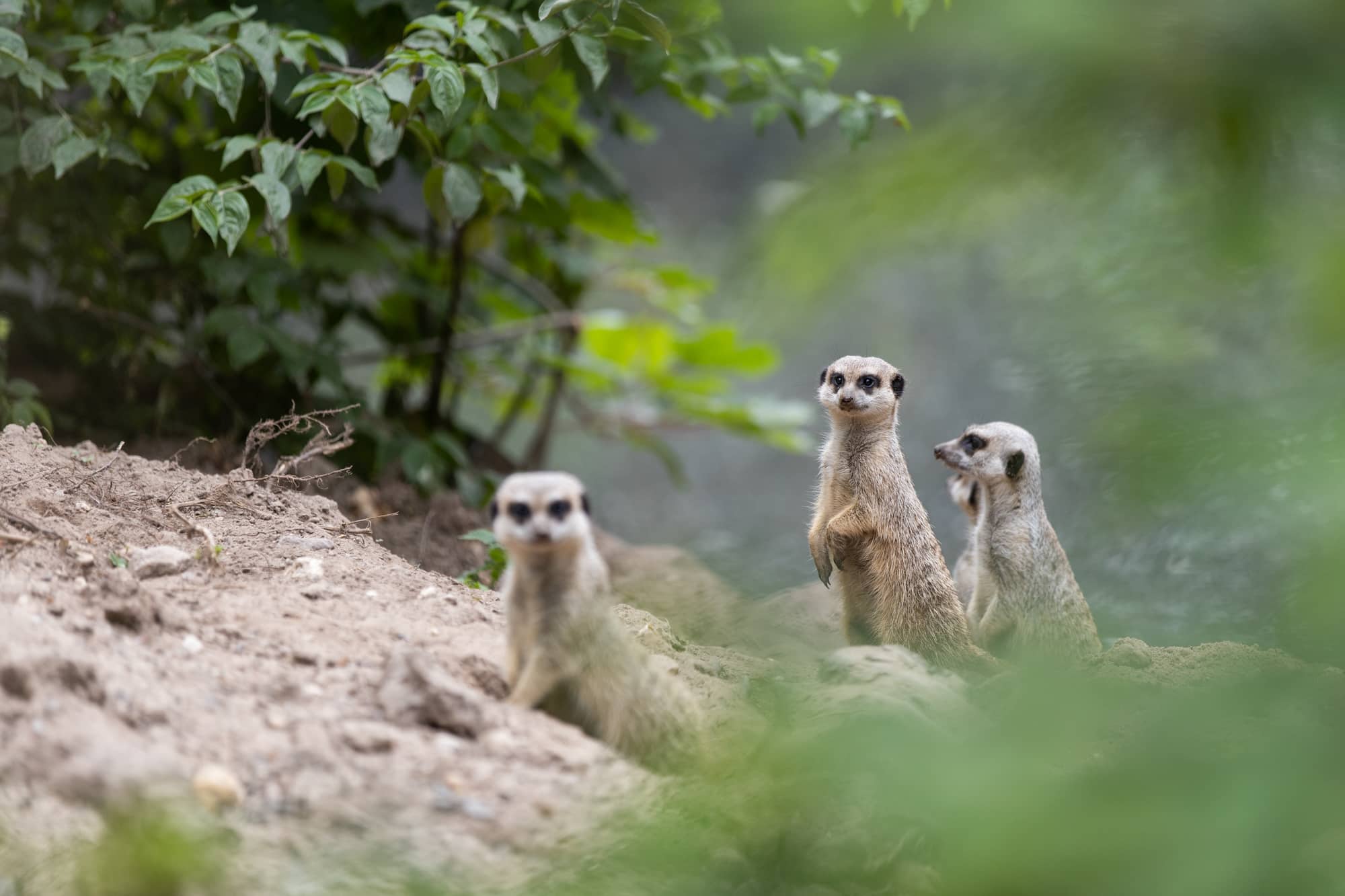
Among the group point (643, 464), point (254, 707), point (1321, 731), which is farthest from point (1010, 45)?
point (643, 464)

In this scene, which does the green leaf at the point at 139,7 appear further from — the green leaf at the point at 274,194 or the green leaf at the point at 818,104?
the green leaf at the point at 818,104

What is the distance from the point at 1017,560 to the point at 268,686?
2.31 metres

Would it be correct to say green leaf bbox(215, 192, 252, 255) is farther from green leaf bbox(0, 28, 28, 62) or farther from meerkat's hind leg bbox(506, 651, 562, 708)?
meerkat's hind leg bbox(506, 651, 562, 708)

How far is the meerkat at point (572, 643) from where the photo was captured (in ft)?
8.06

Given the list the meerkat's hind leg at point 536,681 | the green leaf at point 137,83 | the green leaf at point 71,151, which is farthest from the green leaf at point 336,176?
the meerkat's hind leg at point 536,681

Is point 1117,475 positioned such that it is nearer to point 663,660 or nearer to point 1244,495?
point 1244,495

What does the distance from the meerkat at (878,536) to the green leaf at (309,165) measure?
5.74 feet

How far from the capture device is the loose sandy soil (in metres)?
1.93

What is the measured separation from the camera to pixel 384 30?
4754 millimetres

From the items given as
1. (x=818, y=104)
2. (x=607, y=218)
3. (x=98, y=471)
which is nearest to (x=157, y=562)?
(x=98, y=471)

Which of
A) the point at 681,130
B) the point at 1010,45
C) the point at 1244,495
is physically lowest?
the point at 1244,495

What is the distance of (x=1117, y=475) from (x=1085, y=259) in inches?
7.0

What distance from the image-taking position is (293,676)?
8.07 feet

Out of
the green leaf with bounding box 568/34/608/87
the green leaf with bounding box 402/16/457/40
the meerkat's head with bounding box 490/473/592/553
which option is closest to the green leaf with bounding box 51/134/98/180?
the green leaf with bounding box 402/16/457/40
